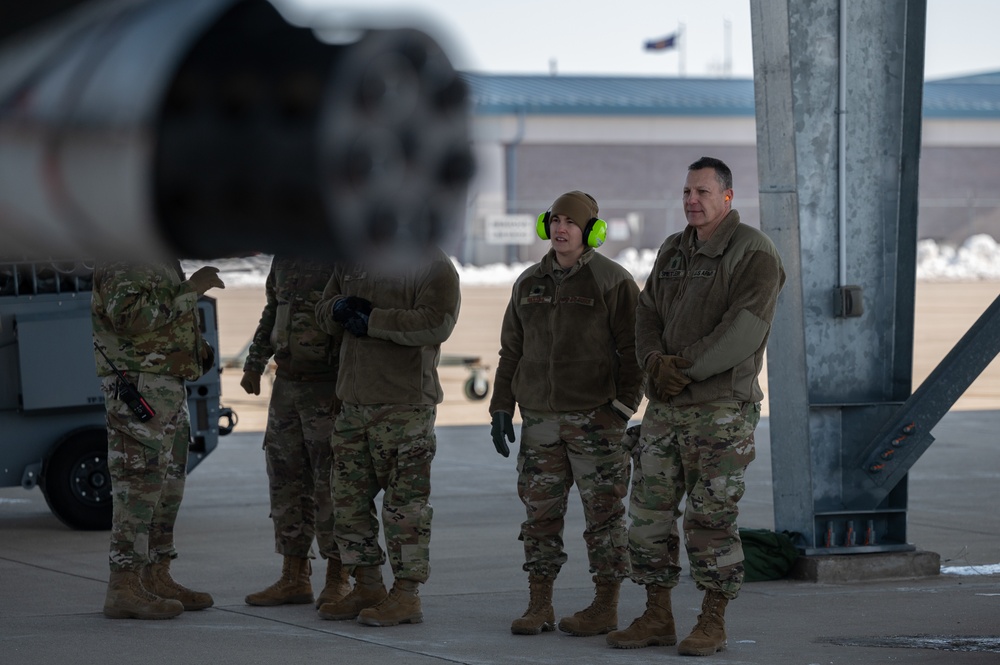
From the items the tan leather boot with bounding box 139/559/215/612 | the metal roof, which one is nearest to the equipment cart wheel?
the tan leather boot with bounding box 139/559/215/612

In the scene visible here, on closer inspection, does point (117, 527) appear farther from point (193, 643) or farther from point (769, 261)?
point (769, 261)

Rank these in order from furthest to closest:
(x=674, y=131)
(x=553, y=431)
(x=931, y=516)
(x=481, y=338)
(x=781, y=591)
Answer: (x=674, y=131) → (x=481, y=338) → (x=931, y=516) → (x=781, y=591) → (x=553, y=431)

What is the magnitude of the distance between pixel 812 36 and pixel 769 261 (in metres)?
2.05

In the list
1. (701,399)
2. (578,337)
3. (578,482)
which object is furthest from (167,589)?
(701,399)

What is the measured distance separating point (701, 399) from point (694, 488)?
1.14 feet

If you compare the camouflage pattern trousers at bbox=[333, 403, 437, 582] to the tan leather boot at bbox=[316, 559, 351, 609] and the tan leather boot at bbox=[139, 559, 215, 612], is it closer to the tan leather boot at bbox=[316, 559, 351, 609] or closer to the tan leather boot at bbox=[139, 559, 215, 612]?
the tan leather boot at bbox=[316, 559, 351, 609]

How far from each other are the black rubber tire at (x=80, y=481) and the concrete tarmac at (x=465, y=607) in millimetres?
138

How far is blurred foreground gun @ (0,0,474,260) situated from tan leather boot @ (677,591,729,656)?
15.1ft

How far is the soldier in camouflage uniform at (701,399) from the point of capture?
17.9 ft

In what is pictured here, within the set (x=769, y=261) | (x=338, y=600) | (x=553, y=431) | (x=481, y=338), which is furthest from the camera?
(x=481, y=338)

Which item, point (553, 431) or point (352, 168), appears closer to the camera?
point (352, 168)

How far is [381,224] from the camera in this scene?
1041mm

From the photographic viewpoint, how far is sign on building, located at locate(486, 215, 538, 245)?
39312 millimetres

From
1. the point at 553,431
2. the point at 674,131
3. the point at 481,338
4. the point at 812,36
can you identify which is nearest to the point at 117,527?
the point at 553,431
